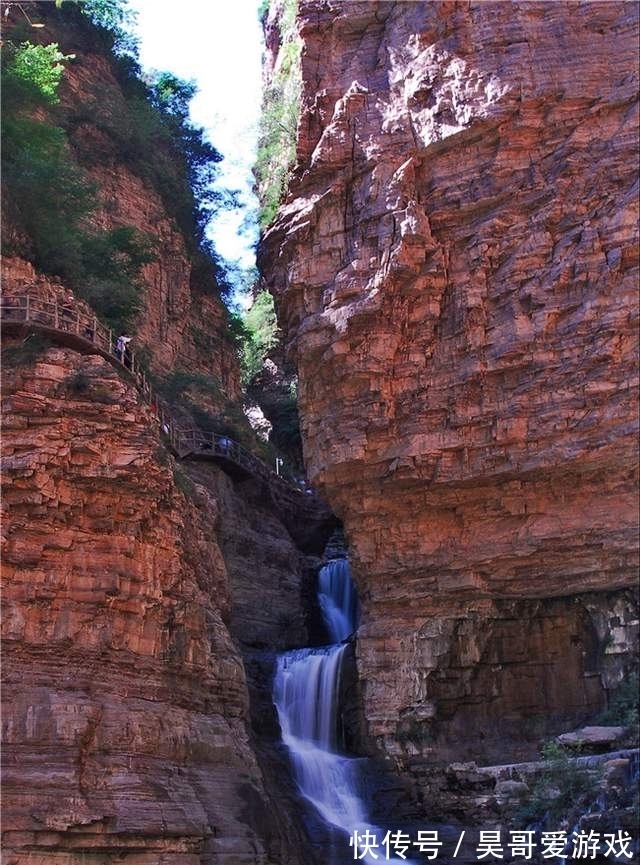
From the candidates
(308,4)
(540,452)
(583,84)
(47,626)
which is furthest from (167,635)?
(308,4)

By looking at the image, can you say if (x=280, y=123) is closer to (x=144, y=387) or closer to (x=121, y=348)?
(x=144, y=387)

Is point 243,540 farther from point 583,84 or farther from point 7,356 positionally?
point 583,84

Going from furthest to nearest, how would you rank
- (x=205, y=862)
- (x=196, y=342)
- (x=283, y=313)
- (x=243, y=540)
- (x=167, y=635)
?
(x=196, y=342), (x=243, y=540), (x=283, y=313), (x=167, y=635), (x=205, y=862)

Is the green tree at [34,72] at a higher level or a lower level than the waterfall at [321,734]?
higher

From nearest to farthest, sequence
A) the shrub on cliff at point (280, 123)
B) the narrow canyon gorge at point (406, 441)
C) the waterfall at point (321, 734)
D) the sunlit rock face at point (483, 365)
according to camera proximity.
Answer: the narrow canyon gorge at point (406, 441)
the waterfall at point (321, 734)
the sunlit rock face at point (483, 365)
the shrub on cliff at point (280, 123)

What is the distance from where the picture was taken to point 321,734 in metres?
28.4

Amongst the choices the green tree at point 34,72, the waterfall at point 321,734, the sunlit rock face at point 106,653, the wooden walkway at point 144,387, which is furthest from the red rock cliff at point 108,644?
the green tree at point 34,72

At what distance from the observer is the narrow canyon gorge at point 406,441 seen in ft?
73.0

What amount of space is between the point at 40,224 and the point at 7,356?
596 cm

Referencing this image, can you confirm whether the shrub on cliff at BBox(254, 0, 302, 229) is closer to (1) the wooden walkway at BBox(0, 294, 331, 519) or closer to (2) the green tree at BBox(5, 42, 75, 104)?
(1) the wooden walkway at BBox(0, 294, 331, 519)

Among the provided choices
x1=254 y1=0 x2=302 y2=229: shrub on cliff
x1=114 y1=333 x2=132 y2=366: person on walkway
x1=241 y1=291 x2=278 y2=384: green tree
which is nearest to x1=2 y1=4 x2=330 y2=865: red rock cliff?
x1=114 y1=333 x2=132 y2=366: person on walkway

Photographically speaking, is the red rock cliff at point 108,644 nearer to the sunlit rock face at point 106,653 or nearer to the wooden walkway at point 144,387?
the sunlit rock face at point 106,653

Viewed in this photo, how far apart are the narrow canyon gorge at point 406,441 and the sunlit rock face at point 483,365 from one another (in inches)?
2.6

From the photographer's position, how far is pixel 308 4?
105ft
